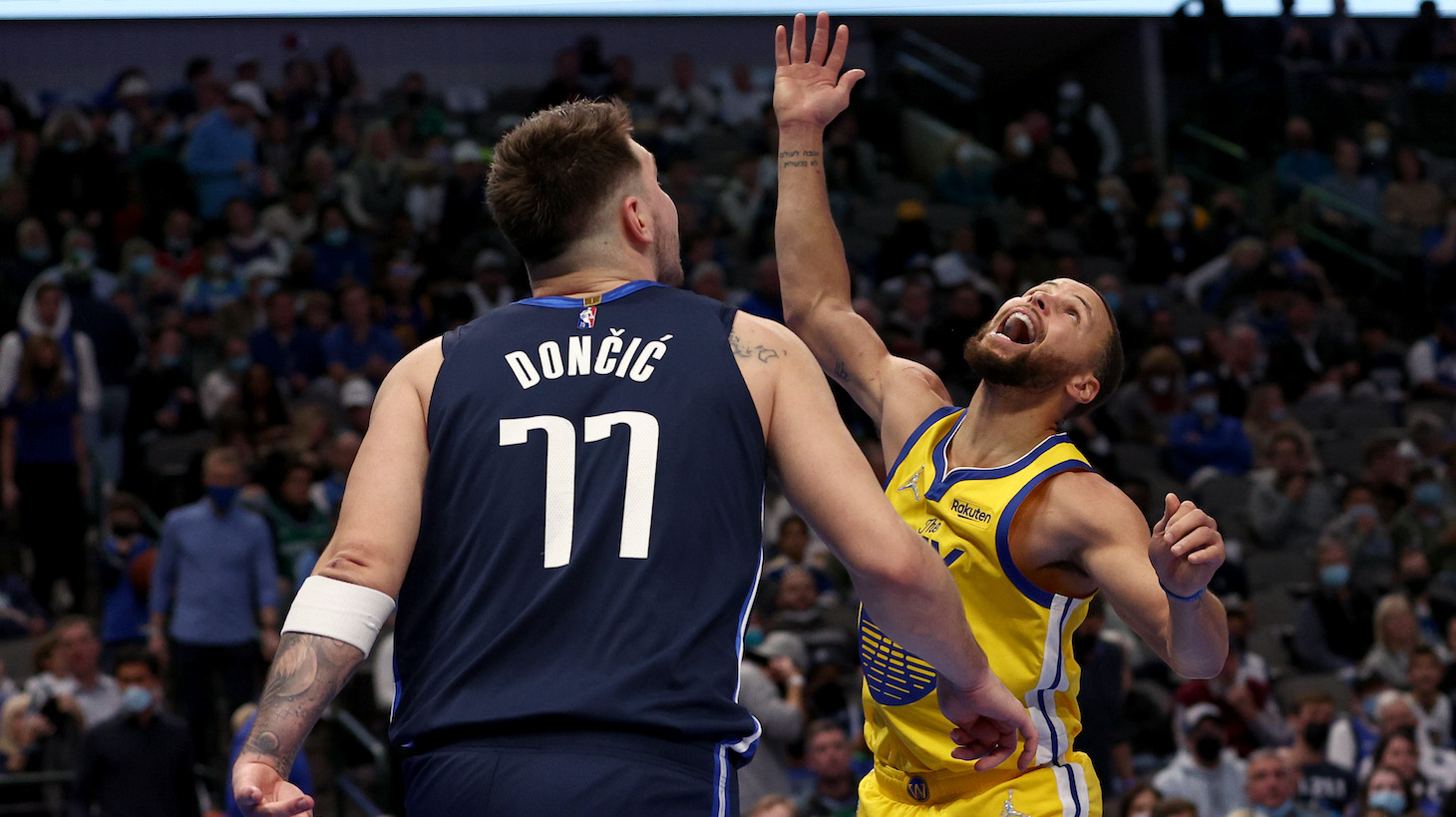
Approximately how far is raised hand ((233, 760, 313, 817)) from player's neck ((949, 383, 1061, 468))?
7.29 feet

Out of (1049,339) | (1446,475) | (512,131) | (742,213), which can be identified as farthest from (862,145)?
(512,131)

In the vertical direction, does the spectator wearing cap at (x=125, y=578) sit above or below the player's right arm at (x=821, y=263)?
below

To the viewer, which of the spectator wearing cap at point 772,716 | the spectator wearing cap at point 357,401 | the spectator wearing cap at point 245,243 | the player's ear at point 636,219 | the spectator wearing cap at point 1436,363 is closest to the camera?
the player's ear at point 636,219

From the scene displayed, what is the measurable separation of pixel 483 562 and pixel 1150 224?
17409 mm

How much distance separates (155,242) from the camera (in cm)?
1593

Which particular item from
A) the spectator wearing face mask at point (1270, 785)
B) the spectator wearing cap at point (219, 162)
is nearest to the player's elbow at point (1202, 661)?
the spectator wearing face mask at point (1270, 785)

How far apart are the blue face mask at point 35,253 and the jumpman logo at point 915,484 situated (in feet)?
40.3

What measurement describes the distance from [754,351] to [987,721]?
0.96 metres

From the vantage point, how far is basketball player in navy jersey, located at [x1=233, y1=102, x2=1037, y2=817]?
2.72 m

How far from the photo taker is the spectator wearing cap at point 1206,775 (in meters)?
10.2

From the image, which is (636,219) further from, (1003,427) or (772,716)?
(772,716)

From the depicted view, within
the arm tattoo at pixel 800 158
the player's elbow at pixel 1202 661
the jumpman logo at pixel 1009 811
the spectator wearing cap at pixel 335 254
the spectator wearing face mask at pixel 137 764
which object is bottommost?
the spectator wearing face mask at pixel 137 764

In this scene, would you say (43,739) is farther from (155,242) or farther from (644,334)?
(644,334)

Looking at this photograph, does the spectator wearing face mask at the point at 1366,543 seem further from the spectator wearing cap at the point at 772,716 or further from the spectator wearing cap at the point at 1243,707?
the spectator wearing cap at the point at 772,716
